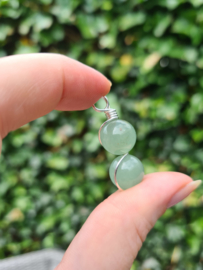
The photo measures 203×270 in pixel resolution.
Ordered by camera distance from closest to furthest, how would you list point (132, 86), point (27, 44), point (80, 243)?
point (80, 243)
point (132, 86)
point (27, 44)

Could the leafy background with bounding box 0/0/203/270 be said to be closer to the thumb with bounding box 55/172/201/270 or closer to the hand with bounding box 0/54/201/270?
the hand with bounding box 0/54/201/270

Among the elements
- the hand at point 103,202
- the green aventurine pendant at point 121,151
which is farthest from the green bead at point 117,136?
the hand at point 103,202

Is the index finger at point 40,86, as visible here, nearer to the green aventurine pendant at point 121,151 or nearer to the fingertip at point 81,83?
the fingertip at point 81,83

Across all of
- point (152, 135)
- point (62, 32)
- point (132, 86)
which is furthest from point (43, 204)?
point (62, 32)

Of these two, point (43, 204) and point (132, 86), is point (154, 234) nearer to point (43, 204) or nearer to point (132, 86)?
point (43, 204)

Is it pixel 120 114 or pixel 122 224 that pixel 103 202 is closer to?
pixel 122 224

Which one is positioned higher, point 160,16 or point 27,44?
point 160,16
